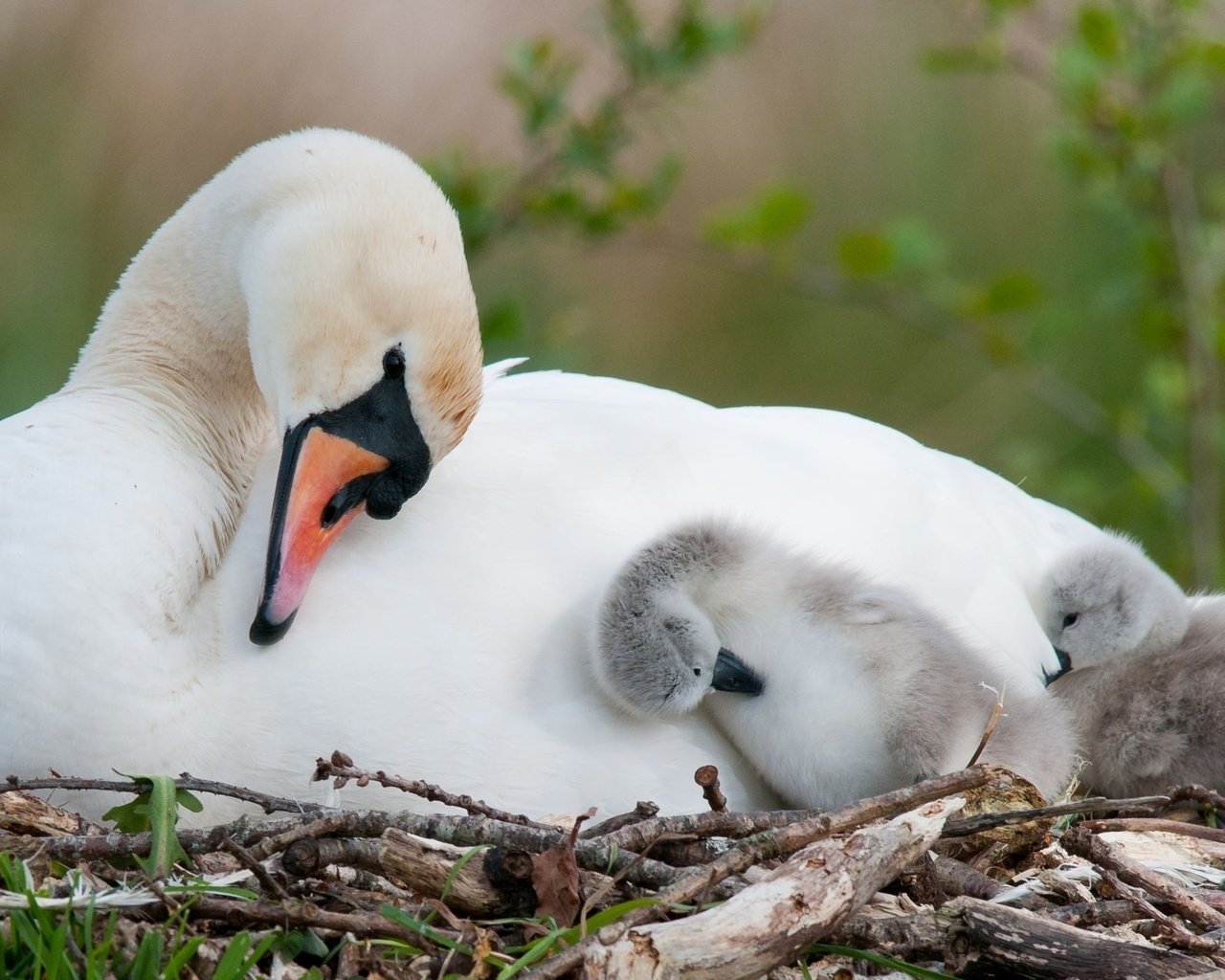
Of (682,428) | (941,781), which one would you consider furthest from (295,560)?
(941,781)

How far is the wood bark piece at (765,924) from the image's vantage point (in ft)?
7.45

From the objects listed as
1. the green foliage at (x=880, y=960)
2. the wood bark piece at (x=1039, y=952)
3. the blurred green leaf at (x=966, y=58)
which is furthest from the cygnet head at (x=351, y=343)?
the blurred green leaf at (x=966, y=58)

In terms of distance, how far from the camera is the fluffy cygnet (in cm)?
301

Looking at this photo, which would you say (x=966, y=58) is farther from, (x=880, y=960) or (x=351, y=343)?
(x=880, y=960)

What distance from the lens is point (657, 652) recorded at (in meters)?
3.00

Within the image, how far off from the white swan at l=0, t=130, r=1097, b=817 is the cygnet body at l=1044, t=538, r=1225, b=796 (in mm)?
140

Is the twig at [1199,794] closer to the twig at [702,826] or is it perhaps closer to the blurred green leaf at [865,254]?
the twig at [702,826]

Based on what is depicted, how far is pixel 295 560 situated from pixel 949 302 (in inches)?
144

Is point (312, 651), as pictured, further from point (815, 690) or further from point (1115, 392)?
point (1115, 392)

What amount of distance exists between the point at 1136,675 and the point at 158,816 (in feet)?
7.24

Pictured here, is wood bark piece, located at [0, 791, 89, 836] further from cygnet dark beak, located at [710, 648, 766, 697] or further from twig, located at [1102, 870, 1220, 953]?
twig, located at [1102, 870, 1220, 953]

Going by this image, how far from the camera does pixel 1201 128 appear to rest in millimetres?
8281

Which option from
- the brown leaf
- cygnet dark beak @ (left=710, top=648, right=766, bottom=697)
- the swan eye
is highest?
the swan eye

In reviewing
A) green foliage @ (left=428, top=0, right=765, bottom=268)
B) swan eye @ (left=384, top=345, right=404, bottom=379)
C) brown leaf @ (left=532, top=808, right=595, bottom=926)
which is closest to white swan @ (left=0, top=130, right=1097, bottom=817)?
swan eye @ (left=384, top=345, right=404, bottom=379)
